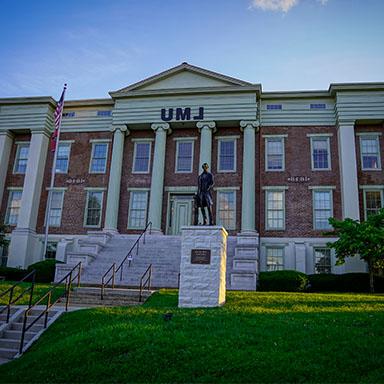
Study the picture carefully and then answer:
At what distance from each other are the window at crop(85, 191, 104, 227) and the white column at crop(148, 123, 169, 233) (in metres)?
3.66

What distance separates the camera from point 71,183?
28.9 m

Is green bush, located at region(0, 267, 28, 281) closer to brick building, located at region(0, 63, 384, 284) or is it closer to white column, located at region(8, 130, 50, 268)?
white column, located at region(8, 130, 50, 268)

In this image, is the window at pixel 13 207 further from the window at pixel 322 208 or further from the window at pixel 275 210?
the window at pixel 322 208

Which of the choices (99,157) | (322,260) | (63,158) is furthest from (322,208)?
(63,158)

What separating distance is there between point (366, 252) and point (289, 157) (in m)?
9.14

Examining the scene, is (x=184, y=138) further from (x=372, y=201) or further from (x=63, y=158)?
(x=372, y=201)

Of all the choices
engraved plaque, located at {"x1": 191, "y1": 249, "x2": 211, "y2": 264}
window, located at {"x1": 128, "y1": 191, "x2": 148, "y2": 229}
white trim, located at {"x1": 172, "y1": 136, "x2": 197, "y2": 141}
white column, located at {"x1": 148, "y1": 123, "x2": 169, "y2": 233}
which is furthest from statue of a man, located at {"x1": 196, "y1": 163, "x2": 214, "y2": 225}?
white trim, located at {"x1": 172, "y1": 136, "x2": 197, "y2": 141}

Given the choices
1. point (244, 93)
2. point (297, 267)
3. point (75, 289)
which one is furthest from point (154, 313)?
point (244, 93)

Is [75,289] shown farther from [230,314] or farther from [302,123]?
[302,123]

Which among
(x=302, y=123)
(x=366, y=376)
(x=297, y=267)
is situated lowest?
(x=366, y=376)

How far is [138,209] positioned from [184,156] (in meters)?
4.40

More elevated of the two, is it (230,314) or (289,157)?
(289,157)

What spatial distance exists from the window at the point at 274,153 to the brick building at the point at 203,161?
6cm

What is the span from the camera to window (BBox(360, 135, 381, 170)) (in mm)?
25984
